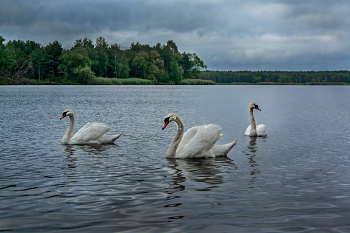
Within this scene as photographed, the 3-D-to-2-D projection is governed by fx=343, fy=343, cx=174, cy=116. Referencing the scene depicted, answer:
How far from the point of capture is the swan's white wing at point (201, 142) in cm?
1013

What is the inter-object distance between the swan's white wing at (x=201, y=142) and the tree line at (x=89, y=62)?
102271mm

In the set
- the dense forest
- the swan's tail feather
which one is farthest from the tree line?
the swan's tail feather

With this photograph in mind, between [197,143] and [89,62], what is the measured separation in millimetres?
114083

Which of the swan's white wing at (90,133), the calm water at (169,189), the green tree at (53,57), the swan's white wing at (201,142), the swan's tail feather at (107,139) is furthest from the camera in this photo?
the green tree at (53,57)

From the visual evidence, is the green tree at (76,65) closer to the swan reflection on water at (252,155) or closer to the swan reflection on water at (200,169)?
the swan reflection on water at (252,155)

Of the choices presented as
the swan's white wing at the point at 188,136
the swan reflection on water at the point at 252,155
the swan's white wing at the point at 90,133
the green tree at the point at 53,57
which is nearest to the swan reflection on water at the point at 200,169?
the swan reflection on water at the point at 252,155

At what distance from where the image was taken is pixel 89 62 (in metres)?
118

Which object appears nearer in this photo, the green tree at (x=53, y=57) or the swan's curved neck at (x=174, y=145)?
the swan's curved neck at (x=174, y=145)

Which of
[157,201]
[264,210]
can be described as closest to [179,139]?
[157,201]

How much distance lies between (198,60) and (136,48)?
33144mm

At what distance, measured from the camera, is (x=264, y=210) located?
5.98 m

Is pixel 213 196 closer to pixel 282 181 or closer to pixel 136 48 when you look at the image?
pixel 282 181

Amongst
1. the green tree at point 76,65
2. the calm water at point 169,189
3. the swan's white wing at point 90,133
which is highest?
the green tree at point 76,65

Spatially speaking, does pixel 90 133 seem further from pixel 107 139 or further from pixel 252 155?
pixel 252 155
